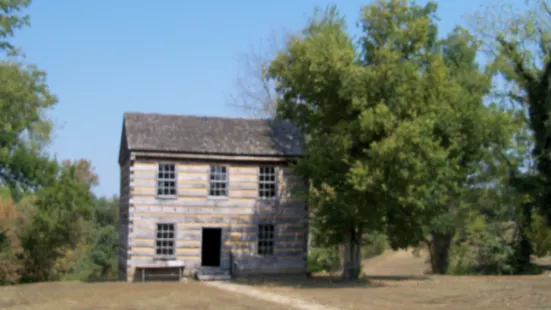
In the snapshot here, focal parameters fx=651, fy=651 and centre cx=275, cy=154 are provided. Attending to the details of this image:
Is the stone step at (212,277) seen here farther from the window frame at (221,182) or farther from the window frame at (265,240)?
the window frame at (221,182)

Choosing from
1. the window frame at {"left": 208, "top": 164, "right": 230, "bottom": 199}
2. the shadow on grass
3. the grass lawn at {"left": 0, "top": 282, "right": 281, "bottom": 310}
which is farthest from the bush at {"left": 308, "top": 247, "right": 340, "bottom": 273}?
the grass lawn at {"left": 0, "top": 282, "right": 281, "bottom": 310}

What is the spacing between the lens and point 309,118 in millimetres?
25328

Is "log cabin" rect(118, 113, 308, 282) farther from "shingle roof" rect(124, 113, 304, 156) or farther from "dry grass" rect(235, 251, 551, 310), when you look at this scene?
"dry grass" rect(235, 251, 551, 310)

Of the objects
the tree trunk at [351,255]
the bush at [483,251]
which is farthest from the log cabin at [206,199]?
the bush at [483,251]

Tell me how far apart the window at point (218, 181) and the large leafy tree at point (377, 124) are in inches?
143

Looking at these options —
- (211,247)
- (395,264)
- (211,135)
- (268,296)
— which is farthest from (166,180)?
(395,264)

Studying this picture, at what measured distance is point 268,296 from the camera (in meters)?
20.3

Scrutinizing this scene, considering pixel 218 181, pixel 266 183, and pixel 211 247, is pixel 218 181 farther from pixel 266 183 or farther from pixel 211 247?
pixel 211 247

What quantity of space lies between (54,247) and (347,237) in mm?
17843

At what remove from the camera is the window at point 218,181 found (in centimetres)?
2669

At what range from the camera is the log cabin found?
25.6 m

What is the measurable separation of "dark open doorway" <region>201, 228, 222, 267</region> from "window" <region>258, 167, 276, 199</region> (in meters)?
3.57

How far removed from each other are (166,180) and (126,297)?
22.9ft

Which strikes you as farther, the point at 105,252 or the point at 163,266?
the point at 105,252
